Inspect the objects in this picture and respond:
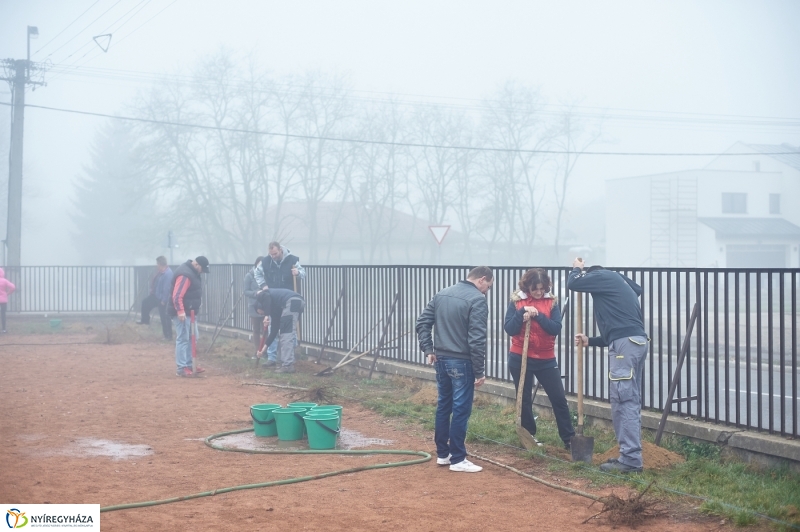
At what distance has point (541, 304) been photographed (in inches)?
307

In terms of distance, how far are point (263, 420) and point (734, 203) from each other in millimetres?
47525

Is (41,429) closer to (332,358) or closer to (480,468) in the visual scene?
(480,468)

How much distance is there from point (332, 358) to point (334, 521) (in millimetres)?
9298

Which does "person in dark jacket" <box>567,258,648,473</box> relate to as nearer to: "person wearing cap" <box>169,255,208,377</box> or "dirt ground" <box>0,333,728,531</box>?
"dirt ground" <box>0,333,728,531</box>

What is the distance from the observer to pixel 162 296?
19562 mm

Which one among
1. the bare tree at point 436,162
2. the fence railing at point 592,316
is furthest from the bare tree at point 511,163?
the fence railing at point 592,316

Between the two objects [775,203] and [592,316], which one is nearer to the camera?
[592,316]

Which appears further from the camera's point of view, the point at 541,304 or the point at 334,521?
the point at 541,304

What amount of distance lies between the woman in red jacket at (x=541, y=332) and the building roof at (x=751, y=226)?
42.4 meters

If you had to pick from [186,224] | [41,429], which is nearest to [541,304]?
[41,429]

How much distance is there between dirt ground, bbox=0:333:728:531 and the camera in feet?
17.9

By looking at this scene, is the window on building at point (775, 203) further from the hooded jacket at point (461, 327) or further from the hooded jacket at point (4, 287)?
the hooded jacket at point (461, 327)

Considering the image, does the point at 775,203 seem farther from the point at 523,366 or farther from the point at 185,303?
the point at 523,366

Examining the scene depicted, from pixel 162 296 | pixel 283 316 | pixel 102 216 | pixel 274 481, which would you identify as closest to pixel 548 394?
pixel 274 481
